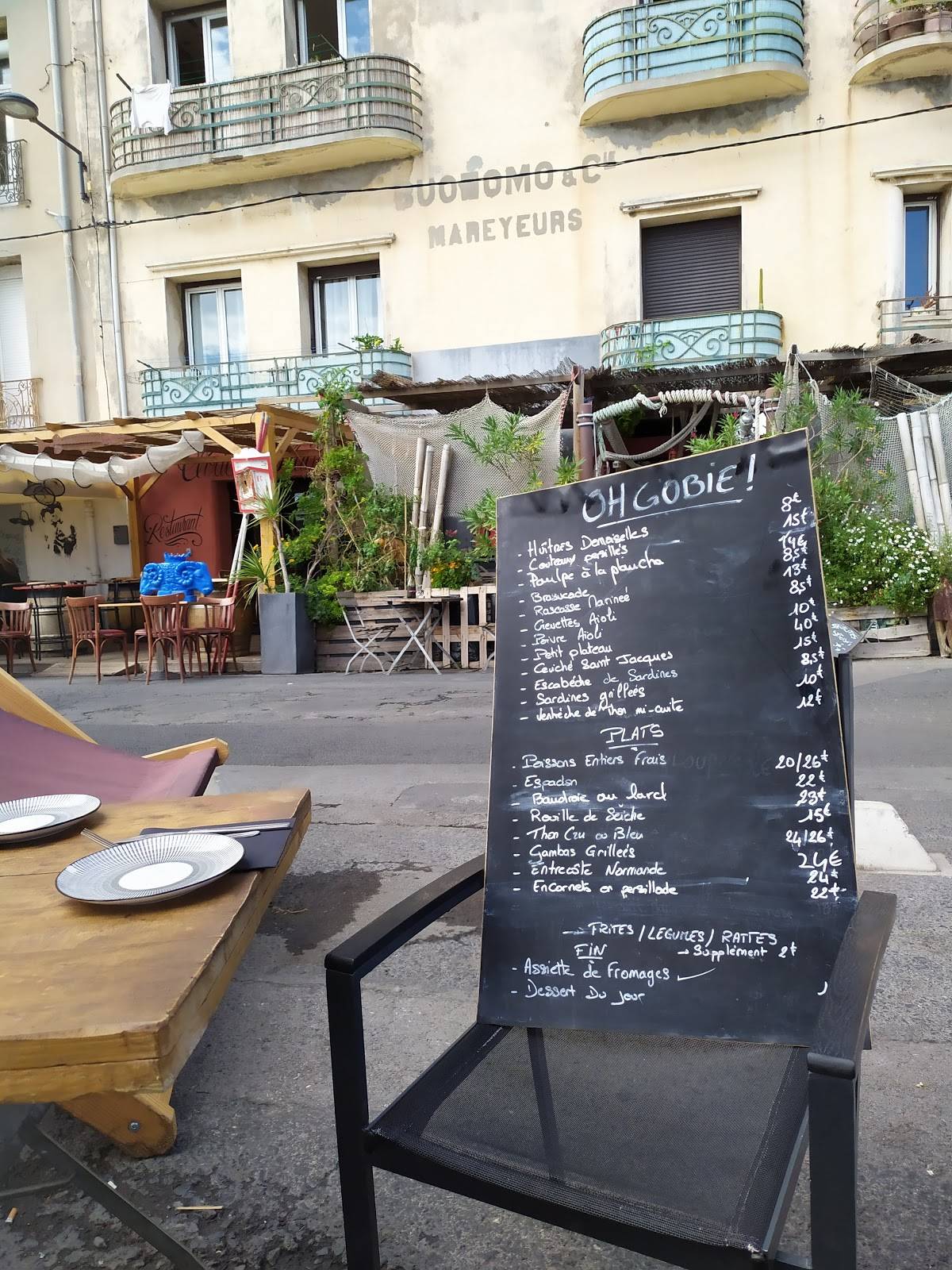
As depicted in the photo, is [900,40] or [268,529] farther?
[900,40]

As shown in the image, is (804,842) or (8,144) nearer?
(804,842)

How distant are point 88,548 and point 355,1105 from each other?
49.5ft

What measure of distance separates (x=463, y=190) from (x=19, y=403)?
8.41 metres

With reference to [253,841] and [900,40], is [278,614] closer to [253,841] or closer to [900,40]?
[253,841]

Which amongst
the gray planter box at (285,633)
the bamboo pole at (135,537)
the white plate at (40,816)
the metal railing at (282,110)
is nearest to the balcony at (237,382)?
the bamboo pole at (135,537)

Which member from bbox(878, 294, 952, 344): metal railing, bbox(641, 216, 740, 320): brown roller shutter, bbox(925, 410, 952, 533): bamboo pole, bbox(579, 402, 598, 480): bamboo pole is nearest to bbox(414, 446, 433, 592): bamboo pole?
bbox(579, 402, 598, 480): bamboo pole

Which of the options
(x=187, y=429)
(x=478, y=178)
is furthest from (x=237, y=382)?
(x=478, y=178)

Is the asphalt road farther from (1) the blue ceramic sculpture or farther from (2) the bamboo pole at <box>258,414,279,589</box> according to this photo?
(1) the blue ceramic sculpture

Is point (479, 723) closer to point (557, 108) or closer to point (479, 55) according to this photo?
point (557, 108)

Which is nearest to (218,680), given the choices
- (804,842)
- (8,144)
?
(804,842)

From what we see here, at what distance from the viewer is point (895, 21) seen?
11.4 m

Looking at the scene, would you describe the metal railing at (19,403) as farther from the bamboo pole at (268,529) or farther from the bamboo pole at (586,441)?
the bamboo pole at (586,441)

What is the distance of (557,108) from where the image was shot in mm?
12969

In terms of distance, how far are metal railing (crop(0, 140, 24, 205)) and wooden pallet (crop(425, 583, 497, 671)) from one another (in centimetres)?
1139
